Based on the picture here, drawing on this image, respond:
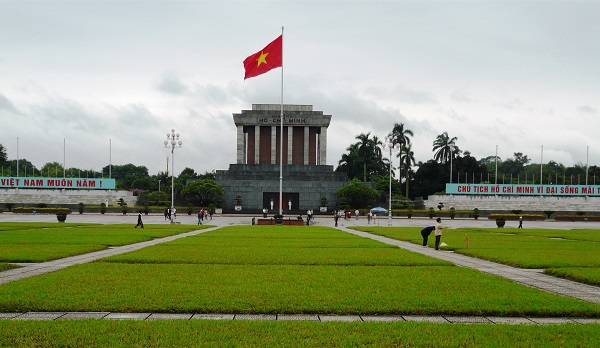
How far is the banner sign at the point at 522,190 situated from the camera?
88.4 metres

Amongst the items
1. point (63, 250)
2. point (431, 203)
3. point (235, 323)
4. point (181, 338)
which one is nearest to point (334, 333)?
point (235, 323)

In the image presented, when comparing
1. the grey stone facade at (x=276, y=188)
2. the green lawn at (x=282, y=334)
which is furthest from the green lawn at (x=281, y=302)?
the grey stone facade at (x=276, y=188)

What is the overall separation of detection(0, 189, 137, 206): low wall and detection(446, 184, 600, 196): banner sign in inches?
2251

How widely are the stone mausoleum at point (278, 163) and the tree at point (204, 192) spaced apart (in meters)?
2.66

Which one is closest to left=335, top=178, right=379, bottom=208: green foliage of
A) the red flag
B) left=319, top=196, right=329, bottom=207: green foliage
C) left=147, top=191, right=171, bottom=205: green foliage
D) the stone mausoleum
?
left=319, top=196, right=329, bottom=207: green foliage

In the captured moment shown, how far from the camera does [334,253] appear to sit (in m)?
19.0

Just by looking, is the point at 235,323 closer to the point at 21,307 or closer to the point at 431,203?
the point at 21,307

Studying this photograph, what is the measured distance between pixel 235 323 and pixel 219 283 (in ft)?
12.0

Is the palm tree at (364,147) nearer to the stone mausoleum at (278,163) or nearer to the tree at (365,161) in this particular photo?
the tree at (365,161)

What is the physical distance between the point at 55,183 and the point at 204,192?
1298 inches

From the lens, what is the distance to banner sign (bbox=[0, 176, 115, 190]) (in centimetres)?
8794

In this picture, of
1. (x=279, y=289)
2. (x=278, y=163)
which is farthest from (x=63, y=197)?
(x=279, y=289)

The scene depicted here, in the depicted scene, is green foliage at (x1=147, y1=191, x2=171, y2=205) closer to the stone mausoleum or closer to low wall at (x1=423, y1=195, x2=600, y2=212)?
the stone mausoleum

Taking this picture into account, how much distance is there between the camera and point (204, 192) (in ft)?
241
